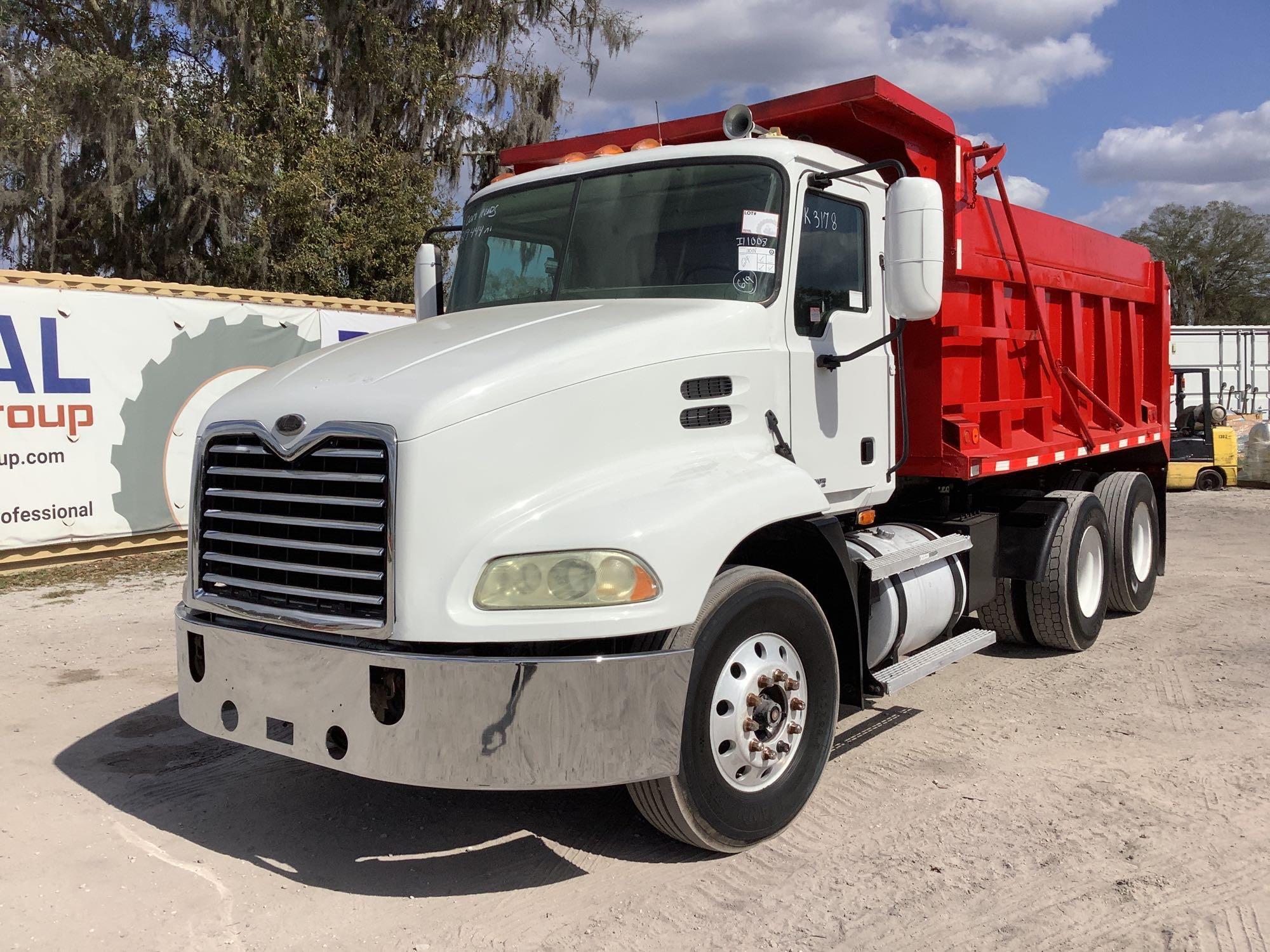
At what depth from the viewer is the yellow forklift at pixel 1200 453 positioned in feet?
60.7

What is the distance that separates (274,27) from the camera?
21453mm

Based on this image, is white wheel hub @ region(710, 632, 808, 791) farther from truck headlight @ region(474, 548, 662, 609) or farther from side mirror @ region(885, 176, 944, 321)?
side mirror @ region(885, 176, 944, 321)

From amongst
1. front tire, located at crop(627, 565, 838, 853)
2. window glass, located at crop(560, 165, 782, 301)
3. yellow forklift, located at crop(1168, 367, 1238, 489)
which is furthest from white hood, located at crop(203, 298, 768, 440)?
yellow forklift, located at crop(1168, 367, 1238, 489)

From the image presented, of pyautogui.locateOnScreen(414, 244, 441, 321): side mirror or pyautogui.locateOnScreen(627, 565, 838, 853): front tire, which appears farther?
pyautogui.locateOnScreen(414, 244, 441, 321): side mirror

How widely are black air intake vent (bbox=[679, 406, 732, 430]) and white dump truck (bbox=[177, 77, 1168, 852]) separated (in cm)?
1

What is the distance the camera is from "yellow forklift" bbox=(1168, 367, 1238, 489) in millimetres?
18500

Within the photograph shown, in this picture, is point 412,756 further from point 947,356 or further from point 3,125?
point 3,125

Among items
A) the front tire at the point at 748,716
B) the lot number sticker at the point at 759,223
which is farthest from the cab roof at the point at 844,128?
the front tire at the point at 748,716

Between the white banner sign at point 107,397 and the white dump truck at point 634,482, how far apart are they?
22.8ft

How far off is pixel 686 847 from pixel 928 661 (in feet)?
6.22

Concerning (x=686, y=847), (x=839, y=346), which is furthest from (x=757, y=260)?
(x=686, y=847)

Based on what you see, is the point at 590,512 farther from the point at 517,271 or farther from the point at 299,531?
the point at 517,271

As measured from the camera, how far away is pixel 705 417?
4336mm

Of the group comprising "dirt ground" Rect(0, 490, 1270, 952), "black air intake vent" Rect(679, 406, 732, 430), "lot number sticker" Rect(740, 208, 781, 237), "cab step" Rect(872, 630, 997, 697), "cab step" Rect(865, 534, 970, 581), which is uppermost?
"lot number sticker" Rect(740, 208, 781, 237)
